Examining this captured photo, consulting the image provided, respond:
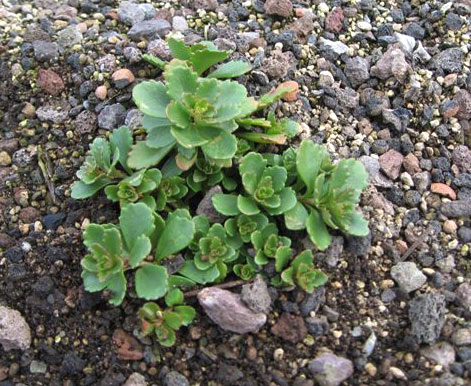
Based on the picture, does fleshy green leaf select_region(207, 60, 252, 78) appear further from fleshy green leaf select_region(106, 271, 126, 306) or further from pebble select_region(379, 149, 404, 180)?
fleshy green leaf select_region(106, 271, 126, 306)

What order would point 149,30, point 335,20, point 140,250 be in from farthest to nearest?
1. point 335,20
2. point 149,30
3. point 140,250

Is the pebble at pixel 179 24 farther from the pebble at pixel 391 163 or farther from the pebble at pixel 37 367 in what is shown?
the pebble at pixel 37 367

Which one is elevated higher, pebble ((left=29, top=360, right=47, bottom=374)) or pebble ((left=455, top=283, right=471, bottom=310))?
pebble ((left=455, top=283, right=471, bottom=310))

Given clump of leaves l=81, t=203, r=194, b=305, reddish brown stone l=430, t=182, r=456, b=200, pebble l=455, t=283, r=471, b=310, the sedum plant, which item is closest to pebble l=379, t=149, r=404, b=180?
reddish brown stone l=430, t=182, r=456, b=200

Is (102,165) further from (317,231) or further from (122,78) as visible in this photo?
(317,231)

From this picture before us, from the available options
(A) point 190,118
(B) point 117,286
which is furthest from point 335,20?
(B) point 117,286

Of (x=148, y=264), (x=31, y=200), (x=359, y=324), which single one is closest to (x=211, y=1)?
(x=31, y=200)

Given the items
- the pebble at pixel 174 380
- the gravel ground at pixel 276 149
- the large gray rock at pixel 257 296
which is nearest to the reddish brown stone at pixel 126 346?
the gravel ground at pixel 276 149
